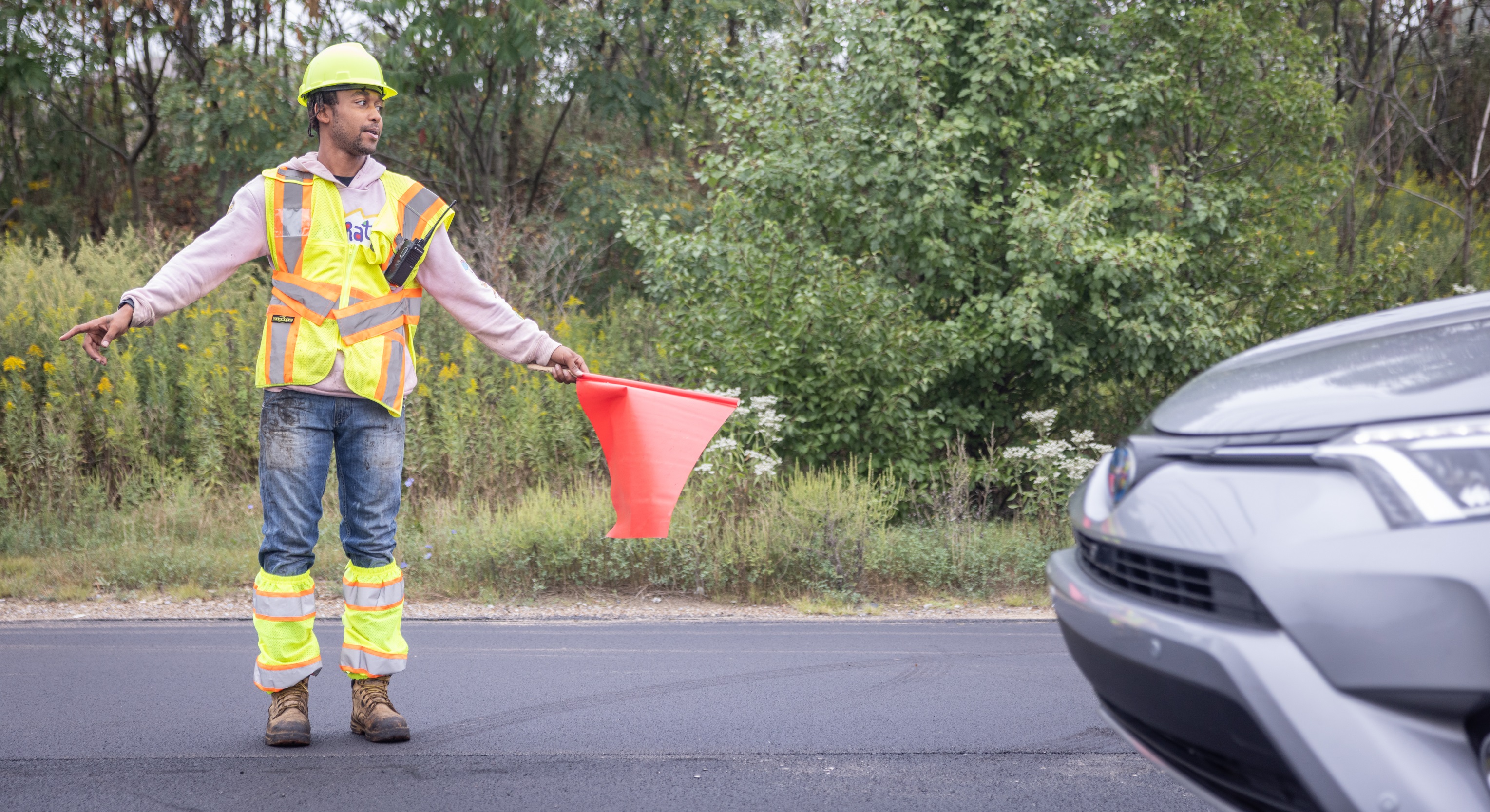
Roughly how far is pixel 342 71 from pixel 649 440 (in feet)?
5.43

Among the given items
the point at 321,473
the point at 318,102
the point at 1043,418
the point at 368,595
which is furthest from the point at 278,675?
the point at 1043,418

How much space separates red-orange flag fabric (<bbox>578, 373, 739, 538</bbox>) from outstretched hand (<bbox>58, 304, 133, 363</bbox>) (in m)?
1.51

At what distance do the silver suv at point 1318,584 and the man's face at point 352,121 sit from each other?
2.80 m

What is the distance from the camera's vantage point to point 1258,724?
188cm

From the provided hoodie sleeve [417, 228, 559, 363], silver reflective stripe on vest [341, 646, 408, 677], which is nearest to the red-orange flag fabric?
hoodie sleeve [417, 228, 559, 363]

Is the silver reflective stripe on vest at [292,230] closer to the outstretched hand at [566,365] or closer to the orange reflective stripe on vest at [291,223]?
the orange reflective stripe on vest at [291,223]

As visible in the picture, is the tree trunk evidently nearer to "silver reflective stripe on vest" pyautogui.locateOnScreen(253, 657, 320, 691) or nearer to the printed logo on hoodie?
the printed logo on hoodie

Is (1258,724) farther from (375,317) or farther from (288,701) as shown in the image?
(288,701)

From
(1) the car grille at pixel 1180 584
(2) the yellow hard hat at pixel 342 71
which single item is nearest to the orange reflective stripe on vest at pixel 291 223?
(2) the yellow hard hat at pixel 342 71

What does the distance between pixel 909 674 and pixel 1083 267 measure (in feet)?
16.6

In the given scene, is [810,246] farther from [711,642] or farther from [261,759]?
[261,759]

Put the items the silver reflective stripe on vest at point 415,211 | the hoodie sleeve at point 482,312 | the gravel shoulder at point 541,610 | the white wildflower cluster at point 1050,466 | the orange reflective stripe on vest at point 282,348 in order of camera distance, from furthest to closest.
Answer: the white wildflower cluster at point 1050,466
the gravel shoulder at point 541,610
the hoodie sleeve at point 482,312
the silver reflective stripe on vest at point 415,211
the orange reflective stripe on vest at point 282,348

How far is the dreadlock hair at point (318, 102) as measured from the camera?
389cm

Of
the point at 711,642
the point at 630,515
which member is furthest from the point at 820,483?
the point at 630,515
